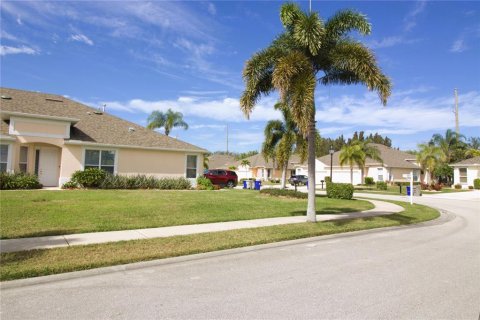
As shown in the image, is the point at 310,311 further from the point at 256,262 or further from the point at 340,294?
the point at 256,262

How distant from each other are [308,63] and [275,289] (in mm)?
7493

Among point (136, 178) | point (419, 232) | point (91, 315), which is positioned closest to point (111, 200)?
point (136, 178)

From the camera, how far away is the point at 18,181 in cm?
1762

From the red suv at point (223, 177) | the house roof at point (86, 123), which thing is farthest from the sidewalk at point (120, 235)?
Result: the red suv at point (223, 177)

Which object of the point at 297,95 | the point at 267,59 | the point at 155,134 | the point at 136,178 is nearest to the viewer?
the point at 297,95

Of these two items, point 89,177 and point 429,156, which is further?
point 429,156

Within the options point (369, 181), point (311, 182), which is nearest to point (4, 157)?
point (311, 182)

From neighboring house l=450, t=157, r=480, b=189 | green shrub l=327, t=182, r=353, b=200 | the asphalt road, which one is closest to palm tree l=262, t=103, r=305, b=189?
green shrub l=327, t=182, r=353, b=200

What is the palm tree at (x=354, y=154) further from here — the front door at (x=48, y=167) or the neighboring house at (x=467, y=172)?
the front door at (x=48, y=167)

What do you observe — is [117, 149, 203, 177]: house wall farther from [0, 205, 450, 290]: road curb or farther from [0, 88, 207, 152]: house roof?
[0, 205, 450, 290]: road curb

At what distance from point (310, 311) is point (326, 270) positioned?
6.13 ft

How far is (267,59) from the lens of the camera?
35.4ft

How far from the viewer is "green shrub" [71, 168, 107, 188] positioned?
64.8 ft

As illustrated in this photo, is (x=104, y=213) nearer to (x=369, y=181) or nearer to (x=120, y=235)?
(x=120, y=235)
